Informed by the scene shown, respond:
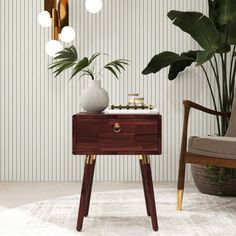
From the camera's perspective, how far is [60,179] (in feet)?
14.2

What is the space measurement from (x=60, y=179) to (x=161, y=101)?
1.05 meters

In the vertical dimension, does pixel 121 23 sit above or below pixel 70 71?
above

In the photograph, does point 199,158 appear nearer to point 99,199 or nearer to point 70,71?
point 99,199

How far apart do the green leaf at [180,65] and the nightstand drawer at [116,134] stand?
4.91ft

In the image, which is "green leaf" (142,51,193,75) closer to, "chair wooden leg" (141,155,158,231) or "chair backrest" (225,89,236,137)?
"chair backrest" (225,89,236,137)

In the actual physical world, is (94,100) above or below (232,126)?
above

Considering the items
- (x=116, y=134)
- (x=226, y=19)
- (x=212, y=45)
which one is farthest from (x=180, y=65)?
(x=116, y=134)

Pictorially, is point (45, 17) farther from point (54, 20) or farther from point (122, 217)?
point (122, 217)

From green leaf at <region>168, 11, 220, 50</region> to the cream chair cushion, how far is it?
90cm

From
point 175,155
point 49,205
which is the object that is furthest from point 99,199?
point 175,155

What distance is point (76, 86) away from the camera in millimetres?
4309

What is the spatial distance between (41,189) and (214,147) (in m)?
1.46

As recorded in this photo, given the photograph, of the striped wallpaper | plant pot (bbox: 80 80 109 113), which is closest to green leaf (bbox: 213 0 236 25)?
the striped wallpaper

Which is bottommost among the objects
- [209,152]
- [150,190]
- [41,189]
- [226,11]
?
[41,189]
